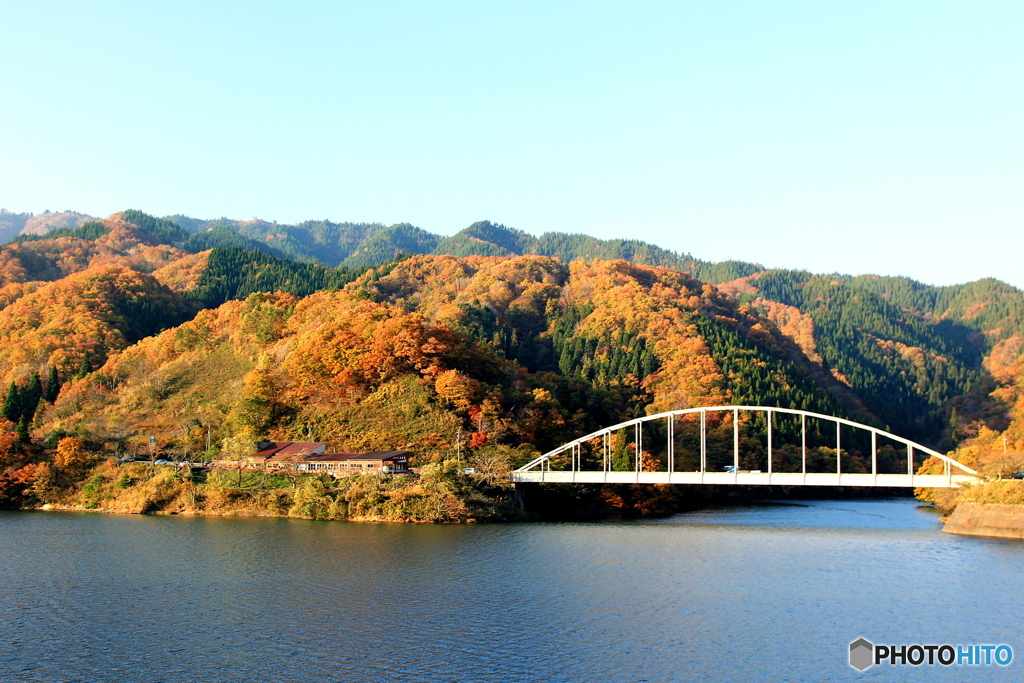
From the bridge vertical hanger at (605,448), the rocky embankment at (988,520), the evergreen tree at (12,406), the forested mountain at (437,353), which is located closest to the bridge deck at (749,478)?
the rocky embankment at (988,520)

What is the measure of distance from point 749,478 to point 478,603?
27445 millimetres

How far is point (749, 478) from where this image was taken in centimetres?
5081

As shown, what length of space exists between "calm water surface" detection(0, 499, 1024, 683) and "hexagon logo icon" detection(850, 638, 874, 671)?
13.8 inches

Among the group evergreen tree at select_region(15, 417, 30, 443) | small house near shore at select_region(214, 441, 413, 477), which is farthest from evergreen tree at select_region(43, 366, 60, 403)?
small house near shore at select_region(214, 441, 413, 477)

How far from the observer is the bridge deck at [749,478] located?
48.5 metres

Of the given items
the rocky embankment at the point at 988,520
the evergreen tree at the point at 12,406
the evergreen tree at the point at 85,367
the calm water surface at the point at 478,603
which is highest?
the evergreen tree at the point at 85,367

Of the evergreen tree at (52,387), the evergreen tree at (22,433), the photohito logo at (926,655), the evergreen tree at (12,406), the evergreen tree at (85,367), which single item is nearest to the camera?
the photohito logo at (926,655)

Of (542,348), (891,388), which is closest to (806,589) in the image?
(542,348)

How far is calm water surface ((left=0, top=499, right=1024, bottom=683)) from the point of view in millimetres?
21719

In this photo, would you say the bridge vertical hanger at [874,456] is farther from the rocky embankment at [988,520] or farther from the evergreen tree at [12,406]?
the evergreen tree at [12,406]

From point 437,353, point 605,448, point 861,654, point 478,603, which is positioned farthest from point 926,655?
point 437,353

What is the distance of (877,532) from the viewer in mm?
46125

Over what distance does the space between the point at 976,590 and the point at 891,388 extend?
106767mm

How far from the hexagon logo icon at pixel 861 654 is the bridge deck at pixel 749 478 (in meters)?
25.0
